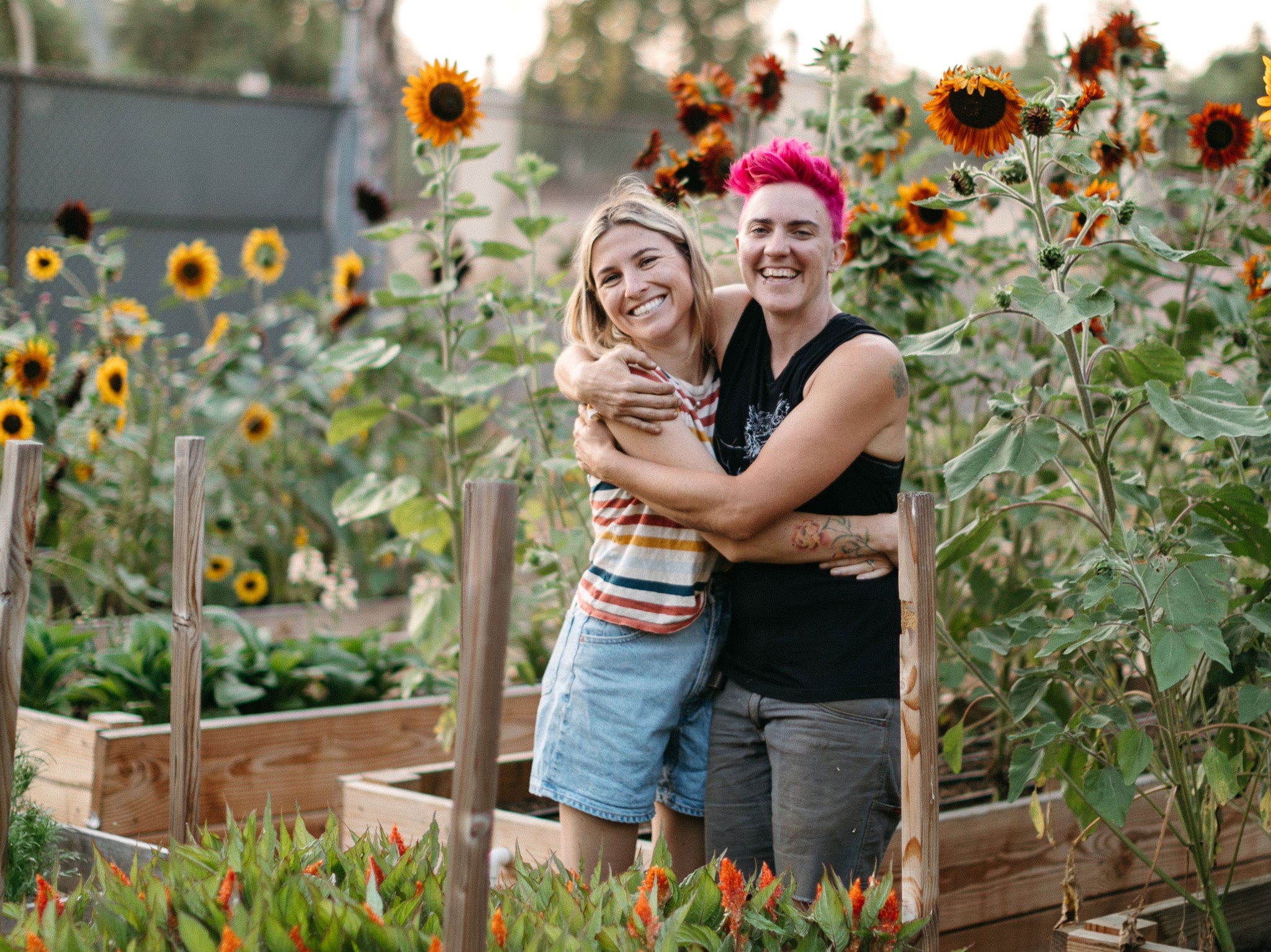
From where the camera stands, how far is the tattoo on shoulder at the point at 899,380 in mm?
1958

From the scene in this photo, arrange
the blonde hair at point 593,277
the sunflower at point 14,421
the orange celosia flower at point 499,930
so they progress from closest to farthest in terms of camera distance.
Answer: the orange celosia flower at point 499,930
the blonde hair at point 593,277
the sunflower at point 14,421

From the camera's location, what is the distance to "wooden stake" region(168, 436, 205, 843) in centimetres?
205

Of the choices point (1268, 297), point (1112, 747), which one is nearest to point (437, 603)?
point (1112, 747)

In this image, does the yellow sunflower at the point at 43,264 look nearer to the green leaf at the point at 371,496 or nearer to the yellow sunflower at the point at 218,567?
the yellow sunflower at the point at 218,567

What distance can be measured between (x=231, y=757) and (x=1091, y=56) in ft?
8.48

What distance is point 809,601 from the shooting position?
198 centimetres

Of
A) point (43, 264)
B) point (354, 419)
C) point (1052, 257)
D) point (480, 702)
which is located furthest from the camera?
point (43, 264)

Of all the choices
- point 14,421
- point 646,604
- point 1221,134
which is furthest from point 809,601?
point 14,421

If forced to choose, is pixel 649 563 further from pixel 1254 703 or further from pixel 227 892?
pixel 1254 703

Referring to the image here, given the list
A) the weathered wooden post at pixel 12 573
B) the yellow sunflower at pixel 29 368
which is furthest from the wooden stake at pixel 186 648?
the yellow sunflower at pixel 29 368

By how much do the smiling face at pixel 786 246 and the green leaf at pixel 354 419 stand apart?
1508 millimetres

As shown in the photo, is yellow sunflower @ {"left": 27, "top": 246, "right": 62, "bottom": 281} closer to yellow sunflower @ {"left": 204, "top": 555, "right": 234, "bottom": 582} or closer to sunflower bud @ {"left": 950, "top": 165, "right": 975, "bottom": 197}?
yellow sunflower @ {"left": 204, "top": 555, "right": 234, "bottom": 582}

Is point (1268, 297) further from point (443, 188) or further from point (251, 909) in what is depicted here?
point (251, 909)

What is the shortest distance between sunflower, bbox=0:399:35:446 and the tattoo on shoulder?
106 inches
